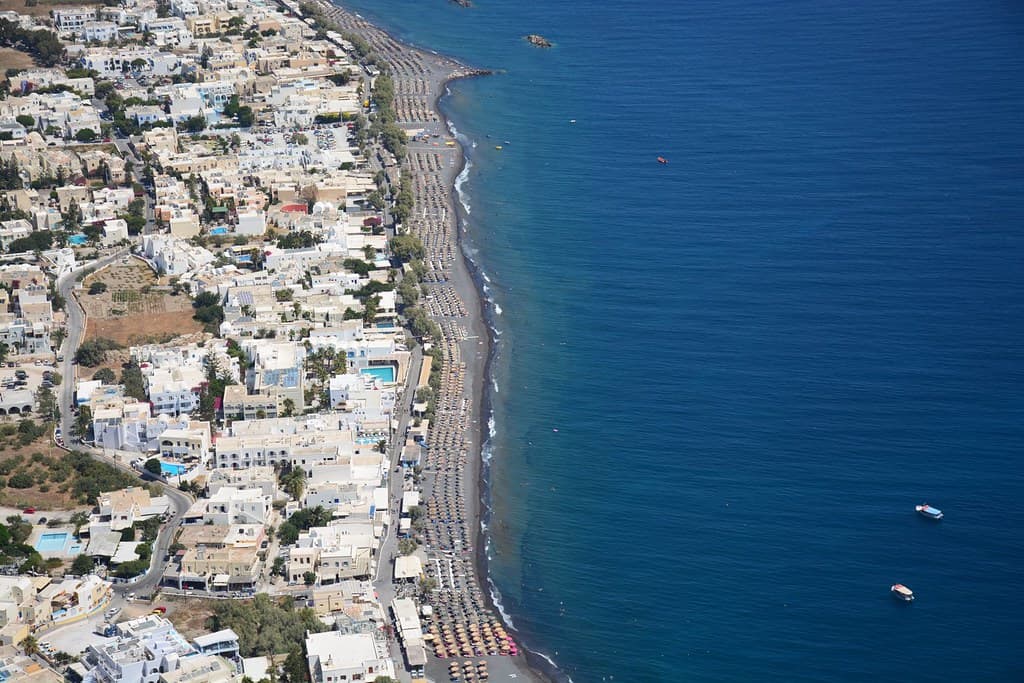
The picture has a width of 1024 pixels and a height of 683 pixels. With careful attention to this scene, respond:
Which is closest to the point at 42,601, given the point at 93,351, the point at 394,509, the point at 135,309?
the point at 394,509

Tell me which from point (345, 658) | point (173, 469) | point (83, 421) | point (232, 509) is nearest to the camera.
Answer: point (345, 658)

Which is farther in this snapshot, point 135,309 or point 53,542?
point 135,309

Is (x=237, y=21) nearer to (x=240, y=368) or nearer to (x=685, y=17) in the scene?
(x=685, y=17)

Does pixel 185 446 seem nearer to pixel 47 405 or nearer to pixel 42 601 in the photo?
pixel 47 405

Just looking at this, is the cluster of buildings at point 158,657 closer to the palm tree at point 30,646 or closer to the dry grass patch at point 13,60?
the palm tree at point 30,646

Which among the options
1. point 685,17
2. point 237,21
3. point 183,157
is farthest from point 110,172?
point 685,17
